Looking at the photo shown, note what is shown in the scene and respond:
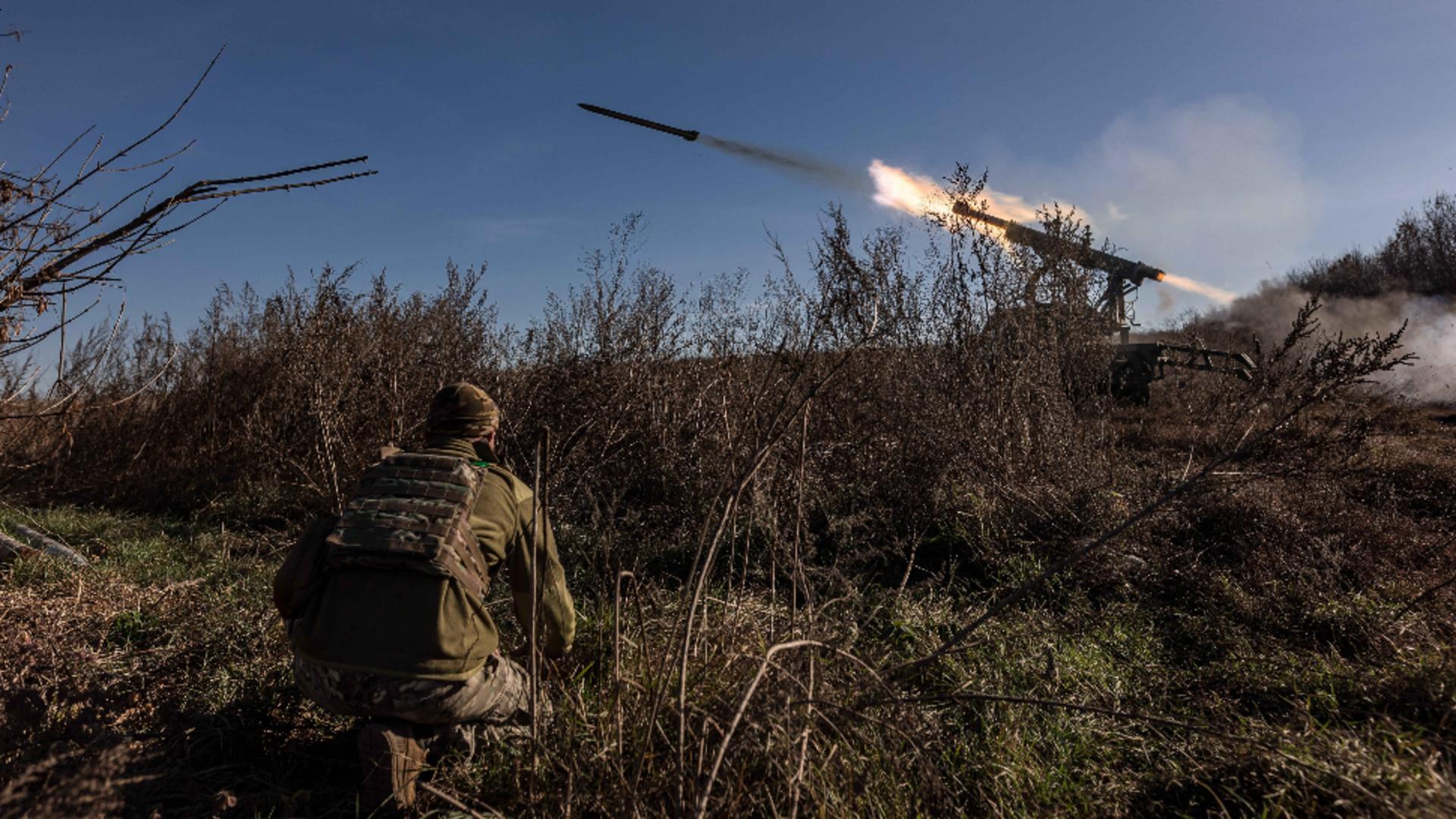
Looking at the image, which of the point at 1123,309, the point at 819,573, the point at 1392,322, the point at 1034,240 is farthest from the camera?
the point at 1392,322

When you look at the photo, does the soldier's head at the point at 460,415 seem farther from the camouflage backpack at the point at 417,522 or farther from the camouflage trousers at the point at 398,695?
the camouflage trousers at the point at 398,695

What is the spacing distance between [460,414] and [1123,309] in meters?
8.76

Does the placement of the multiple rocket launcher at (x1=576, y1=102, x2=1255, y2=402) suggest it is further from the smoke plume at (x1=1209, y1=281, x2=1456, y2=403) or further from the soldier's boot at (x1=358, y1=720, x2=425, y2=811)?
the soldier's boot at (x1=358, y1=720, x2=425, y2=811)

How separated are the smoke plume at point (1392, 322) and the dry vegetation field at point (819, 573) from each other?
29.7 feet

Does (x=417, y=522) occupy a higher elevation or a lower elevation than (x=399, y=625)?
higher

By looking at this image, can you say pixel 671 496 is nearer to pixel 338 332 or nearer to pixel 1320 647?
pixel 338 332

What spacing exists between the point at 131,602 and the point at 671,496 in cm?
403

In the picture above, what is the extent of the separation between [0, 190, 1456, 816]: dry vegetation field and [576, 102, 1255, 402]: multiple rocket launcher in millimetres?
432

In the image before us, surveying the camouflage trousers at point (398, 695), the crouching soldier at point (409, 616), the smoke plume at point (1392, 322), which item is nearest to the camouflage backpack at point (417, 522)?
the crouching soldier at point (409, 616)

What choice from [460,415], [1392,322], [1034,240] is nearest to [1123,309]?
[1034,240]

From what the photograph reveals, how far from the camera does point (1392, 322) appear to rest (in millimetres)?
23125

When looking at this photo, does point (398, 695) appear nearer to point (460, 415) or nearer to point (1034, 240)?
point (460, 415)

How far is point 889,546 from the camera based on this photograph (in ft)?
18.9

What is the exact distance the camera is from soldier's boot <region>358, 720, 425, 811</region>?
251 cm
